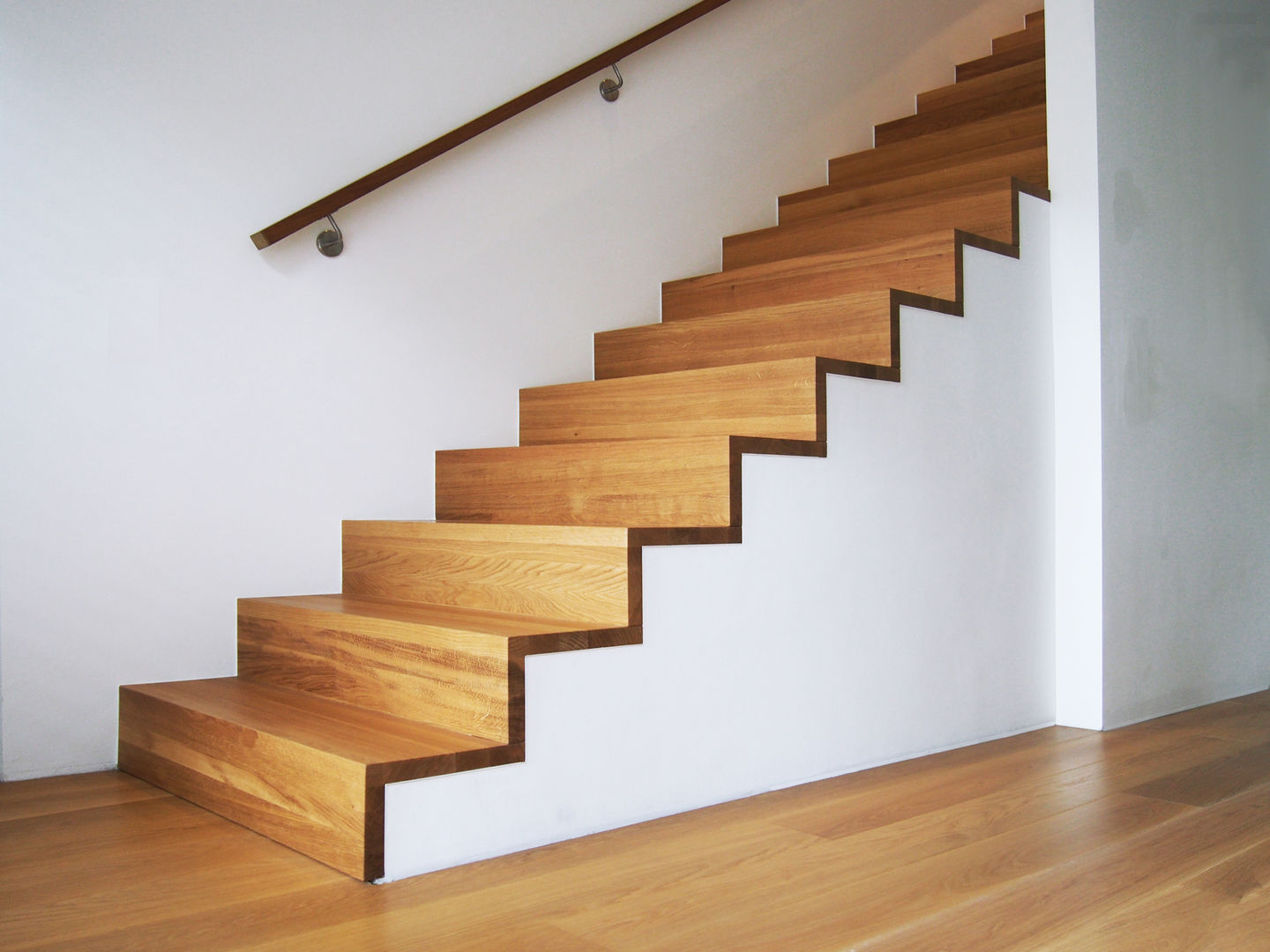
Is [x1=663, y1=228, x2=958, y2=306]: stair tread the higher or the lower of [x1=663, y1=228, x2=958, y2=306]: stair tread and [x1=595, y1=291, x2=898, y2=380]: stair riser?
the higher

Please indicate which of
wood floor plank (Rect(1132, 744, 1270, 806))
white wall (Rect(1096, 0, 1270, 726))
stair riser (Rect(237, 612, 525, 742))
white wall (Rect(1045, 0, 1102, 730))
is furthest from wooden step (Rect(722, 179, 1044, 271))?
stair riser (Rect(237, 612, 525, 742))

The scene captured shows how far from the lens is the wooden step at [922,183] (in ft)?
8.85

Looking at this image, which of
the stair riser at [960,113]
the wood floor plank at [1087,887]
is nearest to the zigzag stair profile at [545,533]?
the stair riser at [960,113]

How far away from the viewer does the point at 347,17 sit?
236 cm

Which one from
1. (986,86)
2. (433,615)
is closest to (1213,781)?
(433,615)

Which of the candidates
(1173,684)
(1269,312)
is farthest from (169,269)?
(1269,312)

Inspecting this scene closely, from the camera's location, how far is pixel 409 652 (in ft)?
5.67

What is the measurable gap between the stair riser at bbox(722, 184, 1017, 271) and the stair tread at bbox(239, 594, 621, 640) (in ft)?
4.48

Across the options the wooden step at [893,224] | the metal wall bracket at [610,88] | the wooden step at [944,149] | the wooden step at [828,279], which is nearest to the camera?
the wooden step at [828,279]

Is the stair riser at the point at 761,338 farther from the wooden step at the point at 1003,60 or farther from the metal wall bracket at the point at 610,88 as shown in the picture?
the wooden step at the point at 1003,60

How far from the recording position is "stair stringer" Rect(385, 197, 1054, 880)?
160cm

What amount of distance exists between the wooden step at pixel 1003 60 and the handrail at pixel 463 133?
1.16 meters

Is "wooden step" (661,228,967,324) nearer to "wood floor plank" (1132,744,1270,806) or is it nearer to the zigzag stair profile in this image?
the zigzag stair profile

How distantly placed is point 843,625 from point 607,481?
20.4 inches
